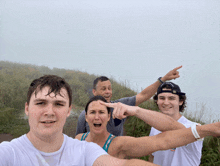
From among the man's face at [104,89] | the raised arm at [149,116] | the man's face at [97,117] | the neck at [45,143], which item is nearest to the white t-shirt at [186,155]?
the raised arm at [149,116]

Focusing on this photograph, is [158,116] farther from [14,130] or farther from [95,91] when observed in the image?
[14,130]

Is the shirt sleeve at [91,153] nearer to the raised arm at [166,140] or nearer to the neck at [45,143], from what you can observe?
the neck at [45,143]

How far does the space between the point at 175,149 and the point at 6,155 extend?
2461 millimetres

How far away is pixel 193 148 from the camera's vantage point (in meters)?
2.82

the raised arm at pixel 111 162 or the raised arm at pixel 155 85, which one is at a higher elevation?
the raised arm at pixel 155 85

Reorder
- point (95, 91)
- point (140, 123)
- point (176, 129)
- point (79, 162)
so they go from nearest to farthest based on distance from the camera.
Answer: point (79, 162) → point (176, 129) → point (95, 91) → point (140, 123)

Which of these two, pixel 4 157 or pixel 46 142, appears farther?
pixel 46 142

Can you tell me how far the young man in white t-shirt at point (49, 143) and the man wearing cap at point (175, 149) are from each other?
1.54m

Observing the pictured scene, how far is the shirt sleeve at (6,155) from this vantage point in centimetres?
158

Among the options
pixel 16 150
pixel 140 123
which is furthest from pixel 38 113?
pixel 140 123

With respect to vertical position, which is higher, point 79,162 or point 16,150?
point 16,150

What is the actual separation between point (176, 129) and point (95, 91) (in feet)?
7.95

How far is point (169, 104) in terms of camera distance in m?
3.28

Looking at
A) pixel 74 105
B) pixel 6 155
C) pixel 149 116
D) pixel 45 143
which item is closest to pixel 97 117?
pixel 149 116
